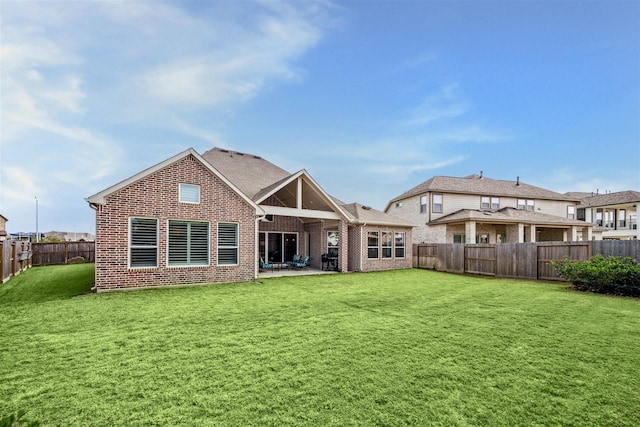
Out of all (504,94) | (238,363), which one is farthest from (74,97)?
(504,94)

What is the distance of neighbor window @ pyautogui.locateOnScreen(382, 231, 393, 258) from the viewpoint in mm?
17688

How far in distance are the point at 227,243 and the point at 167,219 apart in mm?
2425

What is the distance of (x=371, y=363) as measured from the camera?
4.18 m

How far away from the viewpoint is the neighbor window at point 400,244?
18292 mm

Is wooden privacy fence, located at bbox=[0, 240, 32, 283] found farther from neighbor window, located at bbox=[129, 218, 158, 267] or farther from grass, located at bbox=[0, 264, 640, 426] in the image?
neighbor window, located at bbox=[129, 218, 158, 267]

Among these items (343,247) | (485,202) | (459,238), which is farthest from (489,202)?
(343,247)

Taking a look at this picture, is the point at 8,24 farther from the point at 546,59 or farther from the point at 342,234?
the point at 546,59

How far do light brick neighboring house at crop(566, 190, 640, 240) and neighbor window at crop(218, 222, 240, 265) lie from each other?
36.4 m

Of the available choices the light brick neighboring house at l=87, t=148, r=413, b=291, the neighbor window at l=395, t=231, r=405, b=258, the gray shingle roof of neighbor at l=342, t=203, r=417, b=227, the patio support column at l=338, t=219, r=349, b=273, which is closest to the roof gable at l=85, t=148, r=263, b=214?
the light brick neighboring house at l=87, t=148, r=413, b=291

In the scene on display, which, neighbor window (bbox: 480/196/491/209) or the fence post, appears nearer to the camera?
the fence post

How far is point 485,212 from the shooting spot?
2367 cm

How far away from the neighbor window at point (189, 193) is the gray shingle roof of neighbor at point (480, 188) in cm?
1852

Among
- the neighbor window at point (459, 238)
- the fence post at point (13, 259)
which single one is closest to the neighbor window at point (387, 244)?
the neighbor window at point (459, 238)

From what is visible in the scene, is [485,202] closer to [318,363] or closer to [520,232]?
[520,232]
